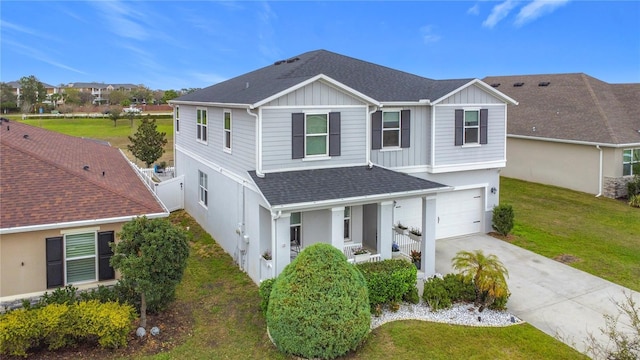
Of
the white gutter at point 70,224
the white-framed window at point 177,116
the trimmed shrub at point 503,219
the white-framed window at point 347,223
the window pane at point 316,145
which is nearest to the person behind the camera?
the white gutter at point 70,224

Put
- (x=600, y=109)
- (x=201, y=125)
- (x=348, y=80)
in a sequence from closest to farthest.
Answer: (x=348, y=80), (x=201, y=125), (x=600, y=109)

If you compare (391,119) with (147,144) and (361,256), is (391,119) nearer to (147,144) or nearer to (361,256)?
(361,256)

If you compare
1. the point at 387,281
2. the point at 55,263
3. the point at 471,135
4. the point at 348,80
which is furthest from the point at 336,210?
the point at 471,135

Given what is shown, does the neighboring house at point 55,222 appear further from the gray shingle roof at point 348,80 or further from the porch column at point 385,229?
the porch column at point 385,229

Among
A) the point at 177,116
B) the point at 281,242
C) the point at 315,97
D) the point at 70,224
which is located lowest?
the point at 281,242

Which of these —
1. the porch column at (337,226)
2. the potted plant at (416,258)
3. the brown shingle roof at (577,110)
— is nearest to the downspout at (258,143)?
the porch column at (337,226)
